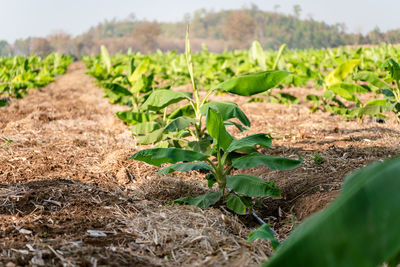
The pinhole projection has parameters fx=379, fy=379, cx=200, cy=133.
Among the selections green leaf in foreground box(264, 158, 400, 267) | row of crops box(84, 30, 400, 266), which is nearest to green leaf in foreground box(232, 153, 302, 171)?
row of crops box(84, 30, 400, 266)

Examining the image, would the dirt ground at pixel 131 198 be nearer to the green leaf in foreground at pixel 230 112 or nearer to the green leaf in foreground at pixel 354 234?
the green leaf in foreground at pixel 230 112

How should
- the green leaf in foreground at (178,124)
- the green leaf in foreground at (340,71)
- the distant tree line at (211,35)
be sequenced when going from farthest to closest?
the distant tree line at (211,35)
the green leaf in foreground at (340,71)
the green leaf in foreground at (178,124)

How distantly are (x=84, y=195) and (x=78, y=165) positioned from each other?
40.0 inches

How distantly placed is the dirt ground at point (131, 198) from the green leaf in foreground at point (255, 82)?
744 millimetres

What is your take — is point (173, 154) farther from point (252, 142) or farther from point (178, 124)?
point (178, 124)

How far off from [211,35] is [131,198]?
140840 mm

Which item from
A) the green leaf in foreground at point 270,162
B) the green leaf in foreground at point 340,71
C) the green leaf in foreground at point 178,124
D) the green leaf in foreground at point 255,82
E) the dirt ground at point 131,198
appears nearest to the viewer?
the dirt ground at point 131,198

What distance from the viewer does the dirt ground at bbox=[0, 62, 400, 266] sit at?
5.37 ft

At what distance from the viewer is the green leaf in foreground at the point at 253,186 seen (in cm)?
212

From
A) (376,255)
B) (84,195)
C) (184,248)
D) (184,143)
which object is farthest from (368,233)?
(184,143)

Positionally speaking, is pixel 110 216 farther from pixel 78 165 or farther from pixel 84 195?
pixel 78 165

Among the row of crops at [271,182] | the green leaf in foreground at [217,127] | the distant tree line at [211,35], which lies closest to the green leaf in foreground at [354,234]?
the row of crops at [271,182]

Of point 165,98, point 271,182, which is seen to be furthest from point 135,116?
point 271,182

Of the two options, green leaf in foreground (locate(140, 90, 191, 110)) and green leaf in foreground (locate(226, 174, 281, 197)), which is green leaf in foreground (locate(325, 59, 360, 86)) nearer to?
green leaf in foreground (locate(140, 90, 191, 110))
